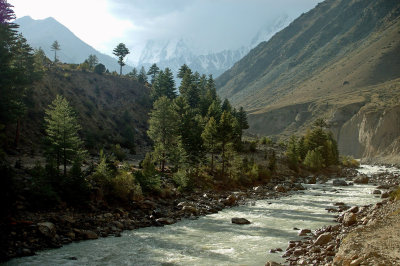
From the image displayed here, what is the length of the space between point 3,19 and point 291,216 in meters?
49.9

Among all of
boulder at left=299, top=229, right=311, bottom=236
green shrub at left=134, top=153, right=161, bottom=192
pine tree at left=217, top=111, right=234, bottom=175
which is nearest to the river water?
boulder at left=299, top=229, right=311, bottom=236

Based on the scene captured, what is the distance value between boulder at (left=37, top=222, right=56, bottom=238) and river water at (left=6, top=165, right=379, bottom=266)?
153 centimetres

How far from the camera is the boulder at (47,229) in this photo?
19078mm

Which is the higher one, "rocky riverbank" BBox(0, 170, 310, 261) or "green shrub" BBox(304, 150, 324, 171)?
"green shrub" BBox(304, 150, 324, 171)

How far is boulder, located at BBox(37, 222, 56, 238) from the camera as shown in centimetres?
1908

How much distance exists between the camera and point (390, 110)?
113000 millimetres

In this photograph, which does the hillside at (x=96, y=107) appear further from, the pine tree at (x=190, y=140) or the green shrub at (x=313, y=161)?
the green shrub at (x=313, y=161)

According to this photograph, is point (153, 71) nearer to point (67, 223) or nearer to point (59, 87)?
point (59, 87)

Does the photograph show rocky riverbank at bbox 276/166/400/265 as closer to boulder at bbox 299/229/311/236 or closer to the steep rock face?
boulder at bbox 299/229/311/236

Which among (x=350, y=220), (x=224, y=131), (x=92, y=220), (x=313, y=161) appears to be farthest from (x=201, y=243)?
(x=313, y=161)

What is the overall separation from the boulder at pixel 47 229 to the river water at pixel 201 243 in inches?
60.1

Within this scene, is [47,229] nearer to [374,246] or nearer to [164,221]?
[164,221]

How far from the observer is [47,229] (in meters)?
19.3

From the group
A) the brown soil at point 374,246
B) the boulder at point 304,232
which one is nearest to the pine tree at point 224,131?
the boulder at point 304,232
